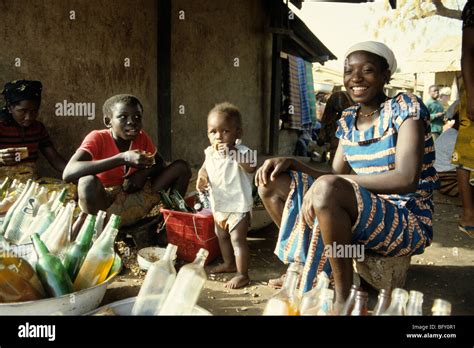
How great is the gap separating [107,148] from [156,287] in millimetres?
1779

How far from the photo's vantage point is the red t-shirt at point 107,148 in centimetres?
330

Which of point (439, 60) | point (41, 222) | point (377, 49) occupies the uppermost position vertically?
point (439, 60)

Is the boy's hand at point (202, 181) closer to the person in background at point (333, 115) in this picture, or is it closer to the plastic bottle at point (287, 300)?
the plastic bottle at point (287, 300)

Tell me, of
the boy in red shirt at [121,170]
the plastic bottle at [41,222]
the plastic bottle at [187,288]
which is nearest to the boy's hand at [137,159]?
the boy in red shirt at [121,170]

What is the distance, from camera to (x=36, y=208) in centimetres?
278

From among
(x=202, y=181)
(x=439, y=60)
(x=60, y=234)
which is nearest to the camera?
(x=60, y=234)

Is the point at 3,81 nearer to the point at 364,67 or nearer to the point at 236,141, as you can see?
the point at 236,141

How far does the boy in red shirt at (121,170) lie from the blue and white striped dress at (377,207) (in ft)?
3.88

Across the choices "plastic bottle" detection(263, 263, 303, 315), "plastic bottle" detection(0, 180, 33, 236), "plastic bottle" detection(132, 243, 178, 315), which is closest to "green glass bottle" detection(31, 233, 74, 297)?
"plastic bottle" detection(132, 243, 178, 315)

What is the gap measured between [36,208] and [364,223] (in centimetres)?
201

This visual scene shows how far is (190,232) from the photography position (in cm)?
321

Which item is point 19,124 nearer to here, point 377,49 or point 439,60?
point 377,49

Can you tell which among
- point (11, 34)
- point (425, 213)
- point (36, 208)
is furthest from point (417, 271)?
point (11, 34)

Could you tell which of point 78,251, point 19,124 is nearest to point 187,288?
point 78,251
